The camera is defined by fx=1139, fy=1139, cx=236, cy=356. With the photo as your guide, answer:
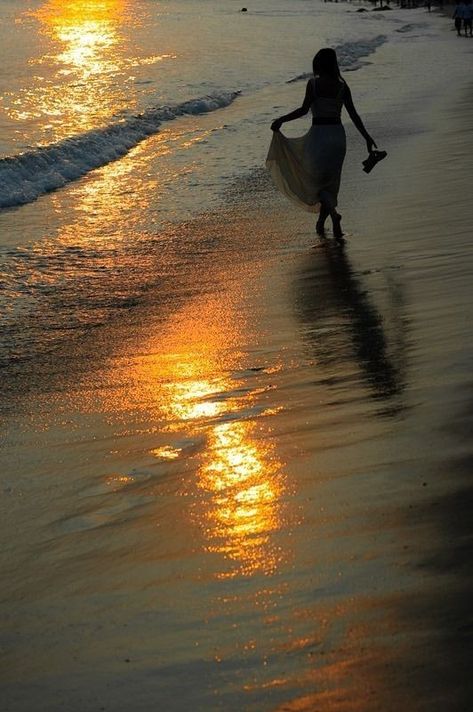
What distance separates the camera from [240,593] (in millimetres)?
3352

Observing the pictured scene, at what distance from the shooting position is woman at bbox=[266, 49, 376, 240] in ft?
30.4

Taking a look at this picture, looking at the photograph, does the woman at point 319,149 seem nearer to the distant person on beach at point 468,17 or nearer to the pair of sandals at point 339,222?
the pair of sandals at point 339,222

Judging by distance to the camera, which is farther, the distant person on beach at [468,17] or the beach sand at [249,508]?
the distant person on beach at [468,17]

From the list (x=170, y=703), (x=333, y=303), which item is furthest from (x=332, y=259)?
(x=170, y=703)

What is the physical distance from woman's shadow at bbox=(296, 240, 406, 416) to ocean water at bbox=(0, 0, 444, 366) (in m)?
1.39

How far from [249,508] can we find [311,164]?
6.21m

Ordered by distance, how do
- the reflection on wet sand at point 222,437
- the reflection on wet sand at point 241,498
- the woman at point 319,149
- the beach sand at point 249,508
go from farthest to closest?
the woman at point 319,149 < the reflection on wet sand at point 222,437 < the reflection on wet sand at point 241,498 < the beach sand at point 249,508

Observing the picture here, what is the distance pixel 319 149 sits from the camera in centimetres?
958

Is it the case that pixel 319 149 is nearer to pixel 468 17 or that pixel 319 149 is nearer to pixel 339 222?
pixel 339 222

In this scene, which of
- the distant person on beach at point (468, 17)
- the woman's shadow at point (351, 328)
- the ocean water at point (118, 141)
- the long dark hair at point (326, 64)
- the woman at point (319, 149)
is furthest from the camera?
the distant person on beach at point (468, 17)

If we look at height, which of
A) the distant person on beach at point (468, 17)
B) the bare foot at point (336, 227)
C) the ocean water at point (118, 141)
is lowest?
the distant person on beach at point (468, 17)

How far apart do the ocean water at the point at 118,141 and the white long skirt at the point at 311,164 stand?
1237mm

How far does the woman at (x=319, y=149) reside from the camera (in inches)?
365

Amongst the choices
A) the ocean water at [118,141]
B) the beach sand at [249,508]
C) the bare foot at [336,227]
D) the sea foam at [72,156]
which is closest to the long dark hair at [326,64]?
the bare foot at [336,227]
